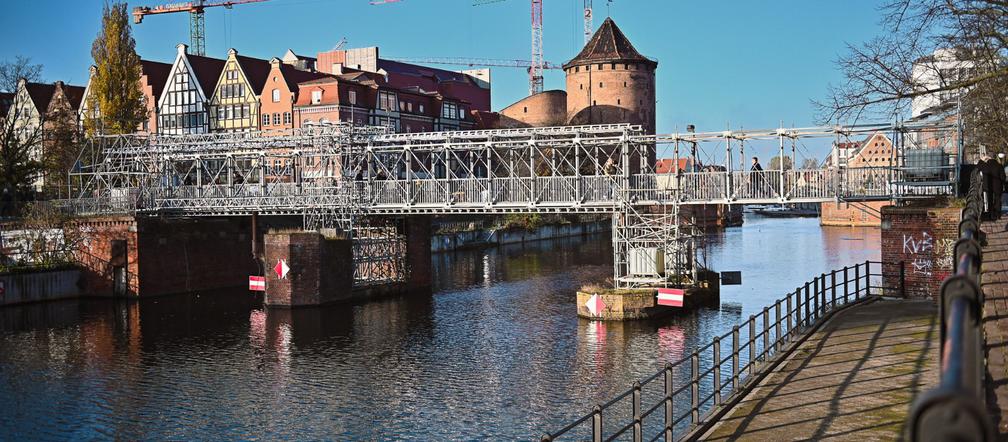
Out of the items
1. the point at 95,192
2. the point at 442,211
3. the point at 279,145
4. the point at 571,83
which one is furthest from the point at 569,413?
the point at 571,83

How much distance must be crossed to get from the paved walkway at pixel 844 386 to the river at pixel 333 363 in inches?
257

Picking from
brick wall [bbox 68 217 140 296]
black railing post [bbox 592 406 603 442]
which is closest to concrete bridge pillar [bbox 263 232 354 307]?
brick wall [bbox 68 217 140 296]

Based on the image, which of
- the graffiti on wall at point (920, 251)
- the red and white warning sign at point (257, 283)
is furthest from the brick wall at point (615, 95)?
the graffiti on wall at point (920, 251)

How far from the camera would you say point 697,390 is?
1303 centimetres

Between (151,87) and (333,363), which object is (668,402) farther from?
(151,87)

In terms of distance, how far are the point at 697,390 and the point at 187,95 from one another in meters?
73.8

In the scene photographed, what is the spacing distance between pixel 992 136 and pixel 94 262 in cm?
4032

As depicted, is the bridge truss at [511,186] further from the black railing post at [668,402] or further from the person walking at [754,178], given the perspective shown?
the black railing post at [668,402]

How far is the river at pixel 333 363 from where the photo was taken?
845 inches

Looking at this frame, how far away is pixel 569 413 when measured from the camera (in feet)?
69.4

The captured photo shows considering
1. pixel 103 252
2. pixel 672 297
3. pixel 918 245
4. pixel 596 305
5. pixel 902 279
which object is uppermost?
pixel 918 245

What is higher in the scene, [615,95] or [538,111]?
[538,111]

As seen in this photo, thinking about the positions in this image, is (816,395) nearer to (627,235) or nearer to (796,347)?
(796,347)

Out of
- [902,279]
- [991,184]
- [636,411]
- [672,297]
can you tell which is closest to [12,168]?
[672,297]
